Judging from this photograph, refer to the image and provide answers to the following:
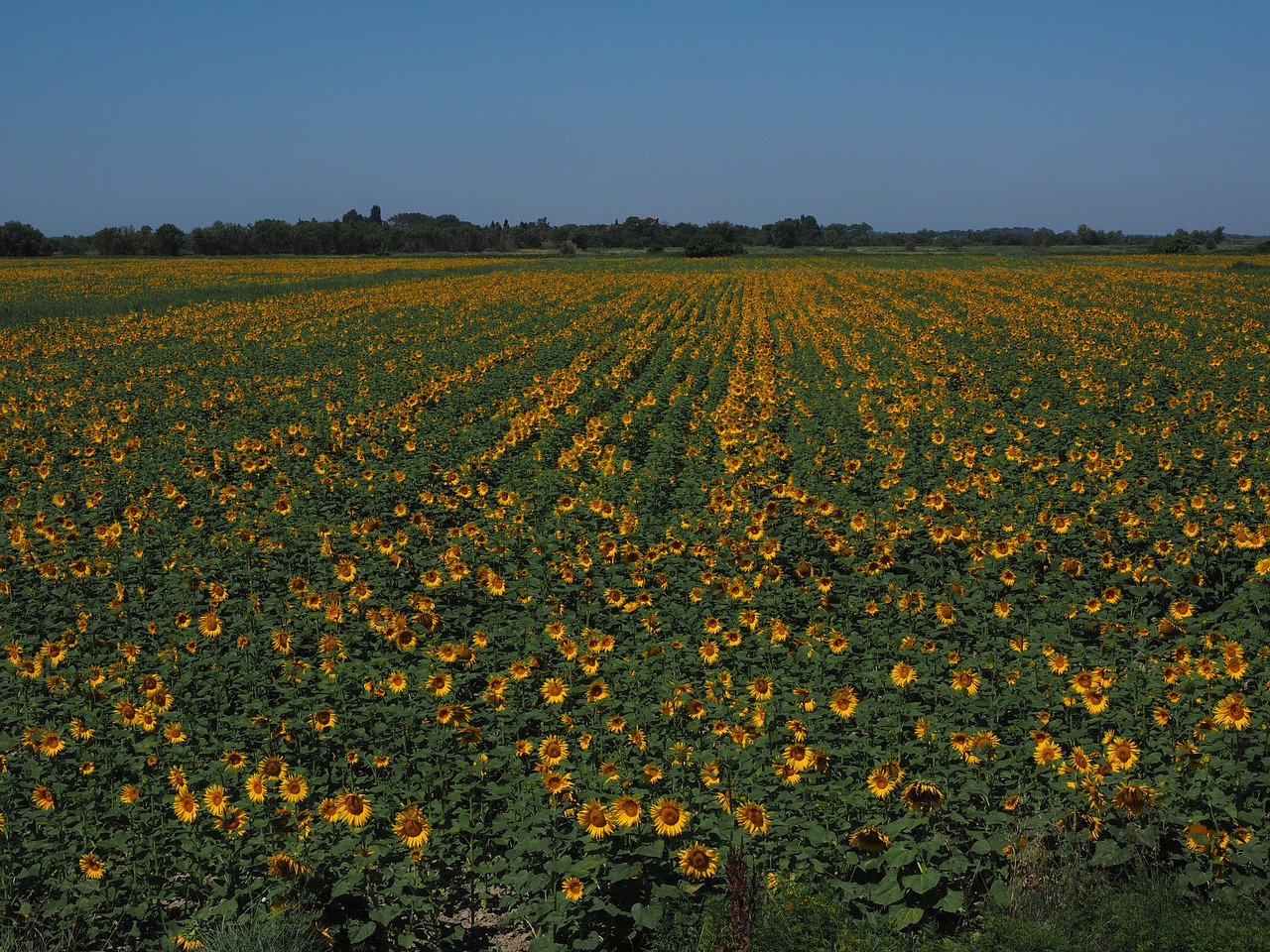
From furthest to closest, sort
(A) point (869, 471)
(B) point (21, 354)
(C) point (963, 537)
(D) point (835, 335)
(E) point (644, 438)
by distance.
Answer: (D) point (835, 335) → (B) point (21, 354) → (E) point (644, 438) → (A) point (869, 471) → (C) point (963, 537)

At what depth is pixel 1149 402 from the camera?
13047 mm

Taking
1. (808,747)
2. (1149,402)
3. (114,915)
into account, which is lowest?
(114,915)

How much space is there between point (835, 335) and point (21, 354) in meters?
19.0

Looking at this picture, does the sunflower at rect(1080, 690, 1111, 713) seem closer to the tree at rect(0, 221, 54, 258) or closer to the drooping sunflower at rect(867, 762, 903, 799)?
the drooping sunflower at rect(867, 762, 903, 799)

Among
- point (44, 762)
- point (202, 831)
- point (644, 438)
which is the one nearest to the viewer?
point (202, 831)

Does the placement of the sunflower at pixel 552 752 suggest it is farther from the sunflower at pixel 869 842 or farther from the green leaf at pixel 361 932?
the sunflower at pixel 869 842

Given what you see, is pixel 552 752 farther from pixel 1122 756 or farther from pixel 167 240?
pixel 167 240

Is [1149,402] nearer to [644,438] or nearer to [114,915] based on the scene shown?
[644,438]

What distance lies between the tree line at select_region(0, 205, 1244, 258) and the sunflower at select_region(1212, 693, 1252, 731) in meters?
83.7

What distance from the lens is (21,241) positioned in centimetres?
8325

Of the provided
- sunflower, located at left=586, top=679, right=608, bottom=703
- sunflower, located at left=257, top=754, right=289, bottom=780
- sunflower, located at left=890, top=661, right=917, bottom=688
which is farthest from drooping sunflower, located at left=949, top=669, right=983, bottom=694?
sunflower, located at left=257, top=754, right=289, bottom=780

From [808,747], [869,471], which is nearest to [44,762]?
[808,747]

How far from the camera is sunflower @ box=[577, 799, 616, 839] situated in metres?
3.86

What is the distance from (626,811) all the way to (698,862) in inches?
15.4
